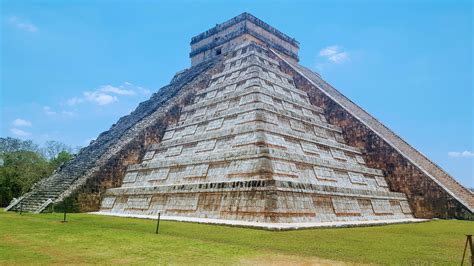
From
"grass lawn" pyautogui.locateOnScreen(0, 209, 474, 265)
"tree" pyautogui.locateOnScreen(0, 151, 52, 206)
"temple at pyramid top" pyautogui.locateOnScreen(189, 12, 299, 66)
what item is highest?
"temple at pyramid top" pyautogui.locateOnScreen(189, 12, 299, 66)

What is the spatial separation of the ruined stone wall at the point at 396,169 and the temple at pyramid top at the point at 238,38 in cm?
766

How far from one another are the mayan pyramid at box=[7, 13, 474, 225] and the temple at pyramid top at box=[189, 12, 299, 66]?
127 inches

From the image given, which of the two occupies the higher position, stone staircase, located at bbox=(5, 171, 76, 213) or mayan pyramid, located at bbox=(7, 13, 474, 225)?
mayan pyramid, located at bbox=(7, 13, 474, 225)

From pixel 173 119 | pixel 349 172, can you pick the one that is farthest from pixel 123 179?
pixel 349 172

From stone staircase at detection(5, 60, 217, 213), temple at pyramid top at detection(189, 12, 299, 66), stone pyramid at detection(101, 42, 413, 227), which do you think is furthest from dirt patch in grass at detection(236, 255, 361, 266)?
temple at pyramid top at detection(189, 12, 299, 66)

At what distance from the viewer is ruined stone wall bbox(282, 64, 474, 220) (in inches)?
617

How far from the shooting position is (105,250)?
252 inches

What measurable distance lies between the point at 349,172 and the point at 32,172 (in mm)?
23092

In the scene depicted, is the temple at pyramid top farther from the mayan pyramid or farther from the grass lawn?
the grass lawn

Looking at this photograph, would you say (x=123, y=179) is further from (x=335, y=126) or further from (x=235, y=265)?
Result: (x=235, y=265)

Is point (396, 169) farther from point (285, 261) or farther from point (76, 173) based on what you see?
point (76, 173)

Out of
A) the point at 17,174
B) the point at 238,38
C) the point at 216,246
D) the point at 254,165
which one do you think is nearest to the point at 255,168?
→ the point at 254,165

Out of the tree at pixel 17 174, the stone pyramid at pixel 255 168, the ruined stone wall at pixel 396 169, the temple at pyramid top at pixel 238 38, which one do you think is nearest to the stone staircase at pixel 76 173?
the stone pyramid at pixel 255 168

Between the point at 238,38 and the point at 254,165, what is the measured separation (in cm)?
1594
